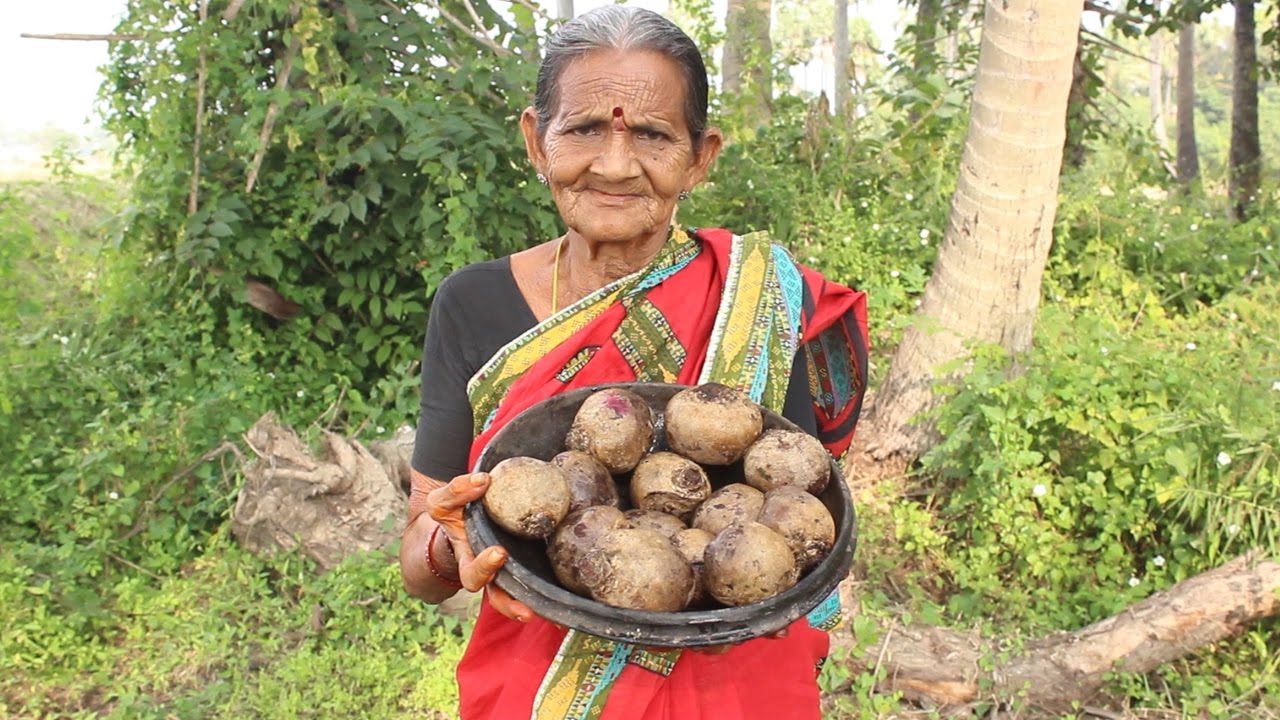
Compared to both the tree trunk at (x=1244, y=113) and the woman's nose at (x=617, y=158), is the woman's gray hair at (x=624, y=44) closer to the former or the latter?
the woman's nose at (x=617, y=158)

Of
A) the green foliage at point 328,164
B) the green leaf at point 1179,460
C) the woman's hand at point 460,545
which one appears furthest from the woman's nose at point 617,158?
the green leaf at point 1179,460

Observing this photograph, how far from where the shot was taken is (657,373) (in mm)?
1980

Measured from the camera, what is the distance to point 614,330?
1.95 m

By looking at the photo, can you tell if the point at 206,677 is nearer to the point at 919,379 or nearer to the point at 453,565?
the point at 453,565

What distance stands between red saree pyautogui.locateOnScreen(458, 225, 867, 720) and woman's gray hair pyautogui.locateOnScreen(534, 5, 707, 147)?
295 millimetres

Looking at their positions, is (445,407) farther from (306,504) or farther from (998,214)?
(998,214)

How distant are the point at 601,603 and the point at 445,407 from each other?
0.70 m

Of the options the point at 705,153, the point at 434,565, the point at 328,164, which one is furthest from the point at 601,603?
the point at 328,164

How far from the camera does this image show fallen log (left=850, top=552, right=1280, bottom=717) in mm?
3537

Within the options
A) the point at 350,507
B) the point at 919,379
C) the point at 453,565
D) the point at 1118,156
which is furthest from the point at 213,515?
the point at 1118,156

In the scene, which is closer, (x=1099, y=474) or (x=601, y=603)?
(x=601, y=603)

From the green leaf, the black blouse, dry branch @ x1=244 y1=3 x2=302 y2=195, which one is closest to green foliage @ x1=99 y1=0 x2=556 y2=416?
dry branch @ x1=244 y1=3 x2=302 y2=195

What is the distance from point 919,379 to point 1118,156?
10.7 ft

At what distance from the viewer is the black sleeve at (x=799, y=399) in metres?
2.04
